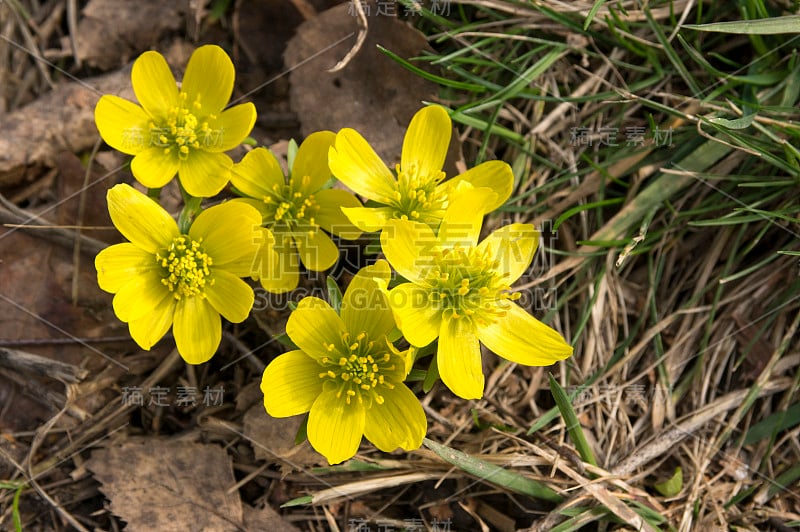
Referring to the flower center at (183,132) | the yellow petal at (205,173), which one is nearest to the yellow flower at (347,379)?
the yellow petal at (205,173)

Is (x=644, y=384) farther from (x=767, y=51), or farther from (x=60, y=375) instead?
(x=60, y=375)

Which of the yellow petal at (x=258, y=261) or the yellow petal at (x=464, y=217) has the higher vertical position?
the yellow petal at (x=464, y=217)

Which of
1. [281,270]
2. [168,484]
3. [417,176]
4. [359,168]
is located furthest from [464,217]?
[168,484]

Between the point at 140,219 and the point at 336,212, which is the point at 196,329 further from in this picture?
the point at 336,212

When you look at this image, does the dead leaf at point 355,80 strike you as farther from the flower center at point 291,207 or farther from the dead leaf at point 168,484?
the dead leaf at point 168,484

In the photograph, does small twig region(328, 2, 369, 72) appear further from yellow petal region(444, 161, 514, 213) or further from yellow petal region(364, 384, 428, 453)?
yellow petal region(364, 384, 428, 453)

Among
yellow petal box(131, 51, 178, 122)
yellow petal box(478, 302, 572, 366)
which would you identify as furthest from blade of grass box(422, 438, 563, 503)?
yellow petal box(131, 51, 178, 122)
